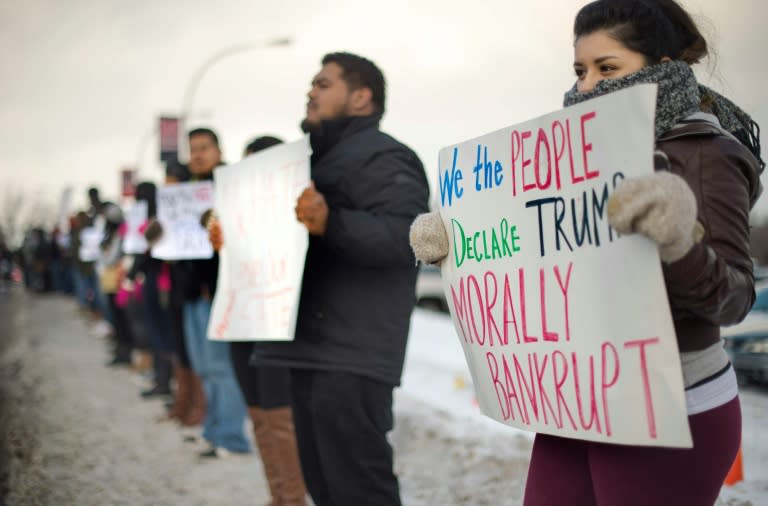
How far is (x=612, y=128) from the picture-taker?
1.60 meters

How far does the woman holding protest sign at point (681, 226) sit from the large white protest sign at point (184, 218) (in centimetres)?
354

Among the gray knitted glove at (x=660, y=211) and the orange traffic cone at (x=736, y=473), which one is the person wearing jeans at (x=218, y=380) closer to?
the orange traffic cone at (x=736, y=473)

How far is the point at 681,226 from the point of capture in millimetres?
1406

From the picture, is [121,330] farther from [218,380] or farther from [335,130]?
[335,130]

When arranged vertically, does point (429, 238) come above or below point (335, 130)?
below

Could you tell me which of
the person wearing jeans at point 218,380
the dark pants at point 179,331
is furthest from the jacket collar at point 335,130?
the dark pants at point 179,331

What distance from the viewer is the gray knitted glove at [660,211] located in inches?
54.8

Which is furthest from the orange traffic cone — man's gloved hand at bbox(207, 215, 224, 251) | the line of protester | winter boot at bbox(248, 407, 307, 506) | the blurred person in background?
the blurred person in background

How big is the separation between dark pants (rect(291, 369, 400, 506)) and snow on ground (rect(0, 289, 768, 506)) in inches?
52.2

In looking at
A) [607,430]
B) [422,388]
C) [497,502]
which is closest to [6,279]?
[422,388]

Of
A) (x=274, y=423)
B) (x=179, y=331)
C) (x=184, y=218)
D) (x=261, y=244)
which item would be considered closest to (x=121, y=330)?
(x=179, y=331)

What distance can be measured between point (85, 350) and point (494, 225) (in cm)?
1106

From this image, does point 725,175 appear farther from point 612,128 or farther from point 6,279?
point 6,279

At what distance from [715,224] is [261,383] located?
2.82 metres
